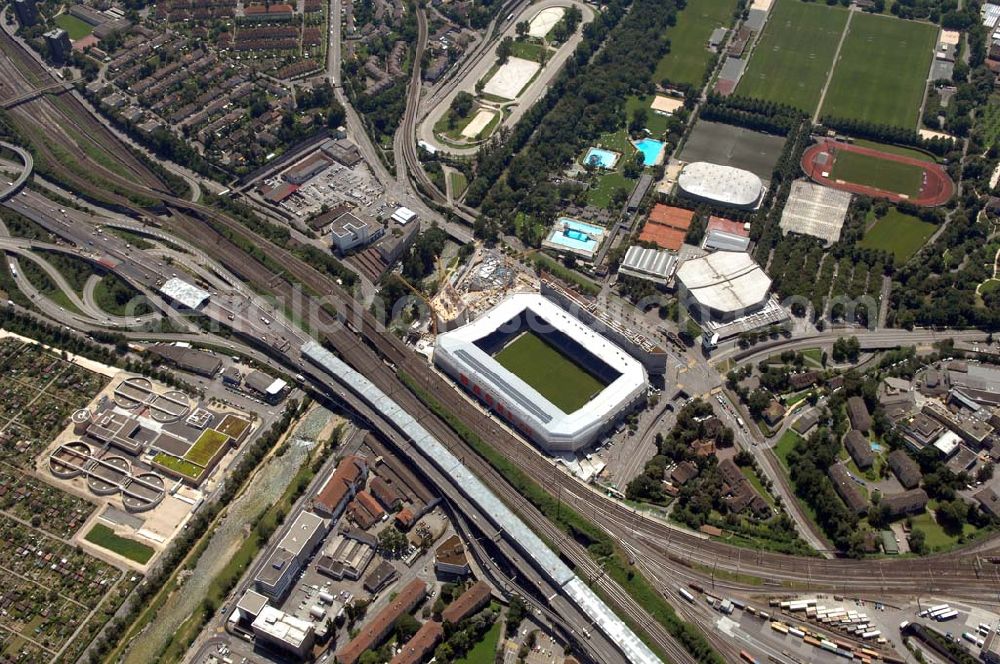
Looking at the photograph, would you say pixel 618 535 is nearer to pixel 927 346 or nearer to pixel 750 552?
pixel 750 552

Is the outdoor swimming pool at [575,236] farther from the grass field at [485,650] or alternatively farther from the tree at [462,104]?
the grass field at [485,650]

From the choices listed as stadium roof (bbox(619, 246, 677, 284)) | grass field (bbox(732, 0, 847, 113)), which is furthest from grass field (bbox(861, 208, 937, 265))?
grass field (bbox(732, 0, 847, 113))

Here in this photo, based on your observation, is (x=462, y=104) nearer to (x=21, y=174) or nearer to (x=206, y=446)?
(x=21, y=174)

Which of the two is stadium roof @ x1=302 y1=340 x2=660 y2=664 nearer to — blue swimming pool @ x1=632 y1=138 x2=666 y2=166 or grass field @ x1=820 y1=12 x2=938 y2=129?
blue swimming pool @ x1=632 y1=138 x2=666 y2=166

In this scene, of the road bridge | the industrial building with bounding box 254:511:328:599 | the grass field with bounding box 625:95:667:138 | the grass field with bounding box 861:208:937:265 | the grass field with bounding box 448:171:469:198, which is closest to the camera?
the industrial building with bounding box 254:511:328:599

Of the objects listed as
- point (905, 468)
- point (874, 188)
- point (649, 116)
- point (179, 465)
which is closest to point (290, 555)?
point (179, 465)

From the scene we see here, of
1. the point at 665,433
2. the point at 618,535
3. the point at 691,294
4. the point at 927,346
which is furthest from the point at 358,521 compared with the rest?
the point at 927,346
